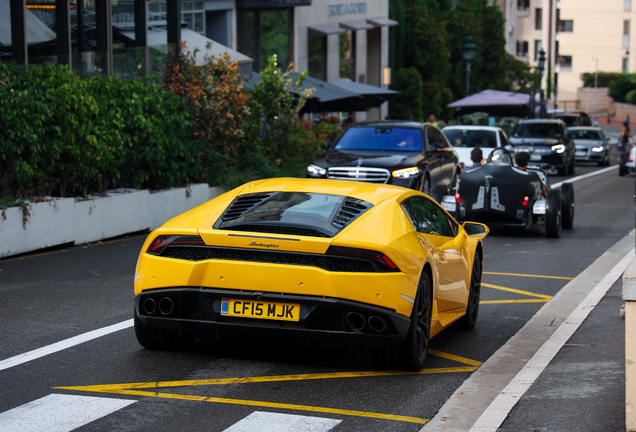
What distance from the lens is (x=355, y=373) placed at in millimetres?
6227

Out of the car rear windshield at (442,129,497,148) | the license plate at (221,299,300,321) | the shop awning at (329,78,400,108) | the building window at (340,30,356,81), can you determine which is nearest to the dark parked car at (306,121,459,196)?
the car rear windshield at (442,129,497,148)

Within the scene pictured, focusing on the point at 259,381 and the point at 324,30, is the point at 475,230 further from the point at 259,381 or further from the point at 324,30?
the point at 324,30

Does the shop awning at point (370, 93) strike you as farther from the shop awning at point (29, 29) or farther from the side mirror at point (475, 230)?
the side mirror at point (475, 230)

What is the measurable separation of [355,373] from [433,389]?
0.58 meters

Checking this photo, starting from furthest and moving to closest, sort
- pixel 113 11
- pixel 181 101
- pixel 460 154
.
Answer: pixel 460 154, pixel 113 11, pixel 181 101

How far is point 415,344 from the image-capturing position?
6.11m

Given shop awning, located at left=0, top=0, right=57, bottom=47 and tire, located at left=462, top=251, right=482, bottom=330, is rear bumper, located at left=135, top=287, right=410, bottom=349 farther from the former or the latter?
shop awning, located at left=0, top=0, right=57, bottom=47

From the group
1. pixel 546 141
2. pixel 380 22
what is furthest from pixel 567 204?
pixel 380 22

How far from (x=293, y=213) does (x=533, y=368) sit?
1970 mm

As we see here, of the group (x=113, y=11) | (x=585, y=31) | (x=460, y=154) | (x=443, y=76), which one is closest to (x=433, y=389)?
(x=113, y=11)

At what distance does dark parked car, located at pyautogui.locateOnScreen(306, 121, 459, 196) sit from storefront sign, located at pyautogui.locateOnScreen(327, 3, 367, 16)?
19.2 meters

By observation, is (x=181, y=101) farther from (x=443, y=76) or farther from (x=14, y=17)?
(x=443, y=76)

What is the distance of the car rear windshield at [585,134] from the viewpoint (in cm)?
3759

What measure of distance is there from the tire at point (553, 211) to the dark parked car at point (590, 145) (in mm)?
22530
